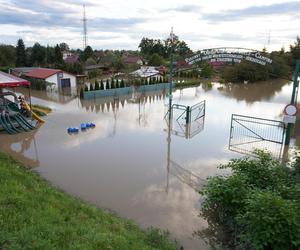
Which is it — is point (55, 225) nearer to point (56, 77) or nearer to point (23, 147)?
point (23, 147)

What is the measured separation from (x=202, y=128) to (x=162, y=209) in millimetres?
8400

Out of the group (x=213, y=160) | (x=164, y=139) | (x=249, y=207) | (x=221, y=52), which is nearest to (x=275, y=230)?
(x=249, y=207)

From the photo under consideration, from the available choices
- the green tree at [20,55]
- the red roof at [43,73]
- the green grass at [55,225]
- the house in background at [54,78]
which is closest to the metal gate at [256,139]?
the green grass at [55,225]

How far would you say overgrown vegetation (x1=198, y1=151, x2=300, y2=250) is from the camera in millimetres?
4133

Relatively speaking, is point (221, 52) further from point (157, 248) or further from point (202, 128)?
point (157, 248)

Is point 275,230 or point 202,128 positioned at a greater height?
point 275,230

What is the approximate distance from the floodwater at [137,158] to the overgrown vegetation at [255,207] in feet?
2.37

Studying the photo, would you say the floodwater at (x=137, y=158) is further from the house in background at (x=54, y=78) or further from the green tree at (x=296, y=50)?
the green tree at (x=296, y=50)

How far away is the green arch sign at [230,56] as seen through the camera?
41.4 feet

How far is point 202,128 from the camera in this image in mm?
15031

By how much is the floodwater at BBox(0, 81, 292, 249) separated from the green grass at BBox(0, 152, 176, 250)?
3.09 feet

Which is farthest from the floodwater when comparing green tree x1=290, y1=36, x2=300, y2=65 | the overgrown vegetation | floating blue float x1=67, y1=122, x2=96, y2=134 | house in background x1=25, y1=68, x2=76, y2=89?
green tree x1=290, y1=36, x2=300, y2=65

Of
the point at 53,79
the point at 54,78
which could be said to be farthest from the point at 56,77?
the point at 53,79

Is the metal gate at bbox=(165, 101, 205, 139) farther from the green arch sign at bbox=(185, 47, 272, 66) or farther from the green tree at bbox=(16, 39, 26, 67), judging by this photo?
the green tree at bbox=(16, 39, 26, 67)
